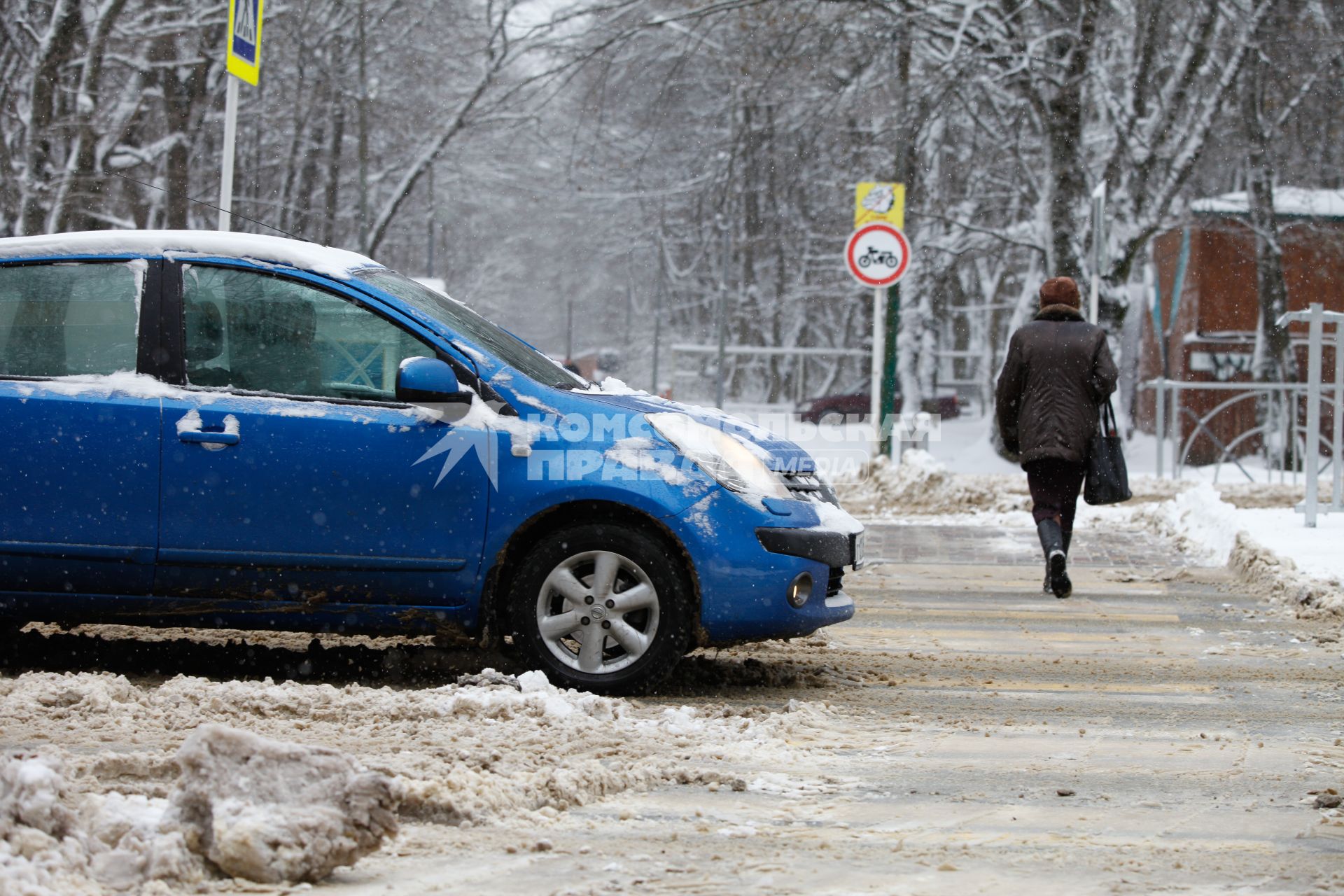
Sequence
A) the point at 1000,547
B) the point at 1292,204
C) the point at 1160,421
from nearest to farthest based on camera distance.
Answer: the point at 1000,547 → the point at 1160,421 → the point at 1292,204

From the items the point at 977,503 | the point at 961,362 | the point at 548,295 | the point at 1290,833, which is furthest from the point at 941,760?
the point at 548,295

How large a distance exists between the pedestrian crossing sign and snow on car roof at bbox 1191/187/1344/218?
17011 mm

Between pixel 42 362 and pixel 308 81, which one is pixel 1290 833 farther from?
pixel 308 81

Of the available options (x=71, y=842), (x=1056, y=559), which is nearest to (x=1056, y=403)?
(x=1056, y=559)

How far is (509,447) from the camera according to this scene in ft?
19.1

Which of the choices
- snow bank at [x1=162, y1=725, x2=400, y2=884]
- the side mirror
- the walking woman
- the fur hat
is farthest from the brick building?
snow bank at [x1=162, y1=725, x2=400, y2=884]

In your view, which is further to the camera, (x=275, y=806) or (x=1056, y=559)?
(x=1056, y=559)

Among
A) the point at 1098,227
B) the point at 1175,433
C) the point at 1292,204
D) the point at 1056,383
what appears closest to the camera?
the point at 1056,383

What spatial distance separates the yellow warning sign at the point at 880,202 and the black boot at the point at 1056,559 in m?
7.68

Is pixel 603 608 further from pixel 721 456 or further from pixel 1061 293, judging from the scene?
pixel 1061 293

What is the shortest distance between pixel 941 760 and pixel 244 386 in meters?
2.91

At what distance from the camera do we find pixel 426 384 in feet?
18.8

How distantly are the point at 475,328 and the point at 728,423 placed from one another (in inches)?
42.6

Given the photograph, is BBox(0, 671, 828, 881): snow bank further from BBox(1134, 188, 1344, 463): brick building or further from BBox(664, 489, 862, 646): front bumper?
BBox(1134, 188, 1344, 463): brick building
